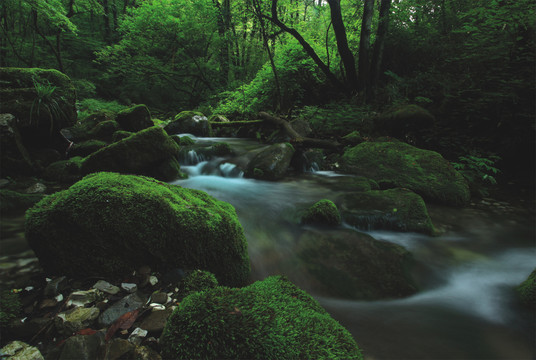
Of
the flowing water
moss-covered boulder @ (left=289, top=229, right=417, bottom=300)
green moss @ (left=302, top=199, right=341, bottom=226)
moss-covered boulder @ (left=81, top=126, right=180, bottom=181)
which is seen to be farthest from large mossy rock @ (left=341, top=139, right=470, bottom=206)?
moss-covered boulder @ (left=81, top=126, right=180, bottom=181)

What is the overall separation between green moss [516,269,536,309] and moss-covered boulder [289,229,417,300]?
1.07 m

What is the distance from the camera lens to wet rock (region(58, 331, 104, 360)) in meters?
1.24

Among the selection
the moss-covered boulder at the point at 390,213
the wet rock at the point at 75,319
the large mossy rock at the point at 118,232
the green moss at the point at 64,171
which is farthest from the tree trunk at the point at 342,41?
the wet rock at the point at 75,319

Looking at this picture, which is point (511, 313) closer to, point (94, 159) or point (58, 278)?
point (58, 278)

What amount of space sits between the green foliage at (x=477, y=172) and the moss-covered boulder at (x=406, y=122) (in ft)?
4.90

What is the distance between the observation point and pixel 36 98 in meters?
5.22

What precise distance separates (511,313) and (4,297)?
4394mm

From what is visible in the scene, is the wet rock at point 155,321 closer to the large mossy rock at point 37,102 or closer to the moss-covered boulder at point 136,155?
the moss-covered boulder at point 136,155

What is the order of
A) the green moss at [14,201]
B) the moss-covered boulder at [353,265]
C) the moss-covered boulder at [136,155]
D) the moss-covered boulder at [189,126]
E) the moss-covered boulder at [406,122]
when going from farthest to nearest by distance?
the moss-covered boulder at [189,126] < the moss-covered boulder at [406,122] < the moss-covered boulder at [136,155] < the green moss at [14,201] < the moss-covered boulder at [353,265]

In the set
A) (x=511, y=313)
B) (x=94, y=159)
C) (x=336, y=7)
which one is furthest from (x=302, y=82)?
(x=511, y=313)

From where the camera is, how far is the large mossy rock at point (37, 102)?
5070 mm

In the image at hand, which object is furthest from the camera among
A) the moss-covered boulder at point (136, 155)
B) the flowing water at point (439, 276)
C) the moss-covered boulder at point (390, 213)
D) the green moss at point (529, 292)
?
the moss-covered boulder at point (136, 155)

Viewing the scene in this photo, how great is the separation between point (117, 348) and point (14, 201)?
4.10 m

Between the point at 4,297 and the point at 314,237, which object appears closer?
the point at 4,297
